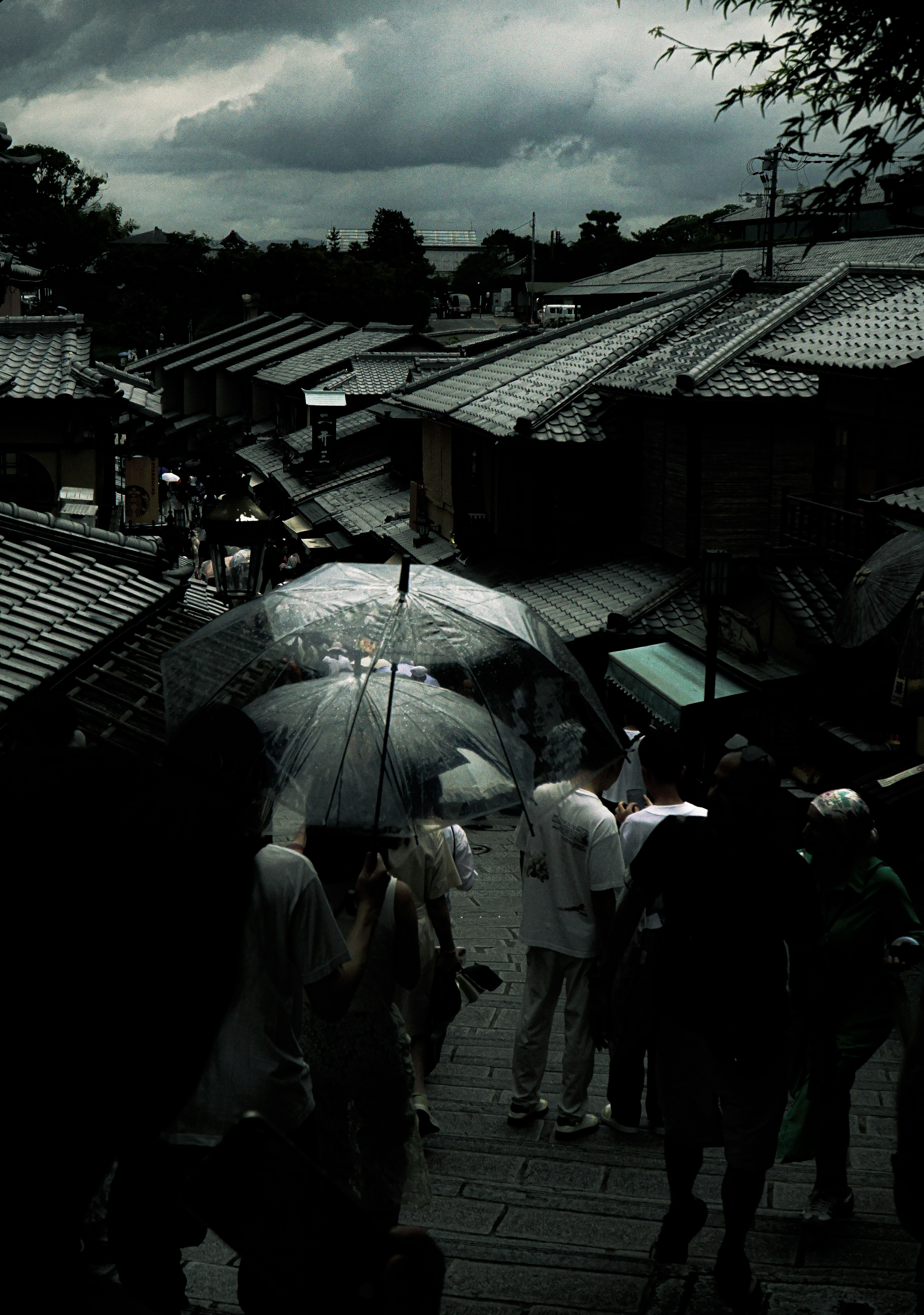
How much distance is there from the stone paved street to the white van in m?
38.3

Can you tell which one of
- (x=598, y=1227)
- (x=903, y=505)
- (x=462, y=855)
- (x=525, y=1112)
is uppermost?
(x=903, y=505)

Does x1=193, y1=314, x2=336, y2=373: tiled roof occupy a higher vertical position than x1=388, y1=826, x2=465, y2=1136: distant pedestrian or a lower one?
higher

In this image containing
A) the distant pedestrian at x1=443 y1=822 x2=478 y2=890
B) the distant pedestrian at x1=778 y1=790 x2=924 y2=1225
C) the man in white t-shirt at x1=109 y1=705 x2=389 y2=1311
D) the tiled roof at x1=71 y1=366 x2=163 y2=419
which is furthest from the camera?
the tiled roof at x1=71 y1=366 x2=163 y2=419

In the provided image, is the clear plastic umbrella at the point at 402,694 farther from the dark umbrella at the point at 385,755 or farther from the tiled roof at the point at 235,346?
the tiled roof at the point at 235,346

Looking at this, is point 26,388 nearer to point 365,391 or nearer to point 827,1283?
point 827,1283

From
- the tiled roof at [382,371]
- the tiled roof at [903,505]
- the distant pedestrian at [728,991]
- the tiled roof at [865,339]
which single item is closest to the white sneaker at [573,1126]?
the distant pedestrian at [728,991]

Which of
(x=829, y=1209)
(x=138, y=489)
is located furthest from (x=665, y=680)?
(x=829, y=1209)

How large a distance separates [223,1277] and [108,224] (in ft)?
269

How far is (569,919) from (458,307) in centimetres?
7081

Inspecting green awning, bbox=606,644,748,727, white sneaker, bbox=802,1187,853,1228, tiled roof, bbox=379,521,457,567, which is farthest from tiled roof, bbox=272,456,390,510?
white sneaker, bbox=802,1187,853,1228

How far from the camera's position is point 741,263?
32.8m

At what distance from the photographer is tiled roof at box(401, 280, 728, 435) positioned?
70.2 ft

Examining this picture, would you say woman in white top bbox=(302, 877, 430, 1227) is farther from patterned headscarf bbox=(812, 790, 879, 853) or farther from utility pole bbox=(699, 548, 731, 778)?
utility pole bbox=(699, 548, 731, 778)

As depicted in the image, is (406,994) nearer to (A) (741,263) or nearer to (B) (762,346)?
(B) (762,346)
